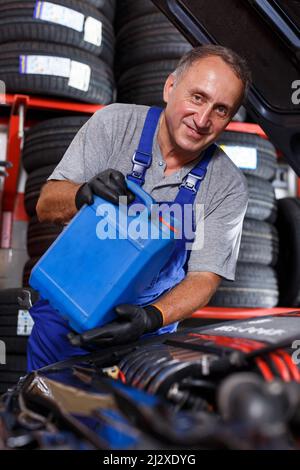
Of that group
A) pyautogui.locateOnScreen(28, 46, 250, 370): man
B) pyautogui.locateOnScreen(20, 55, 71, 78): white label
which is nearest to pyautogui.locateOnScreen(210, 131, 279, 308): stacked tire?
pyautogui.locateOnScreen(20, 55, 71, 78): white label

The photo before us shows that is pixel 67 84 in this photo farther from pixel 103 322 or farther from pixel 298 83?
pixel 103 322

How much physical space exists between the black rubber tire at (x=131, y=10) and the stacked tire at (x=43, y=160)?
58 cm

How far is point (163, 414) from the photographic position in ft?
1.65

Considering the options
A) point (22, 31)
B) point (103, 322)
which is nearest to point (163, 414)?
point (103, 322)

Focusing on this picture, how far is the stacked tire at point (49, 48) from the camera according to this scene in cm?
223

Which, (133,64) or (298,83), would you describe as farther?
(133,64)

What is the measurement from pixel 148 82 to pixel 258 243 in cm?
86

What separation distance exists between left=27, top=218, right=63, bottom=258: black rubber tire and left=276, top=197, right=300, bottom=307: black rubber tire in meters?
1.06

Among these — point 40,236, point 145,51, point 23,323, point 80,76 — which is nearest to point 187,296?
point 23,323

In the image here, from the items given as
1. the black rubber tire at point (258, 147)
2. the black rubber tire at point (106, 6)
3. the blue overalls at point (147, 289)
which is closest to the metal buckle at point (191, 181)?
the blue overalls at point (147, 289)

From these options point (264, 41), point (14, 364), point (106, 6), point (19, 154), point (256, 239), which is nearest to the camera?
point (264, 41)

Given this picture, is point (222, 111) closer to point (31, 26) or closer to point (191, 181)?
point (191, 181)

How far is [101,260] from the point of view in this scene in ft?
3.26
